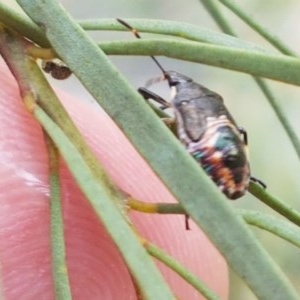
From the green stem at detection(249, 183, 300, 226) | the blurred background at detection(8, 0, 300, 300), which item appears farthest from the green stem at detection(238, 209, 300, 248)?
the blurred background at detection(8, 0, 300, 300)

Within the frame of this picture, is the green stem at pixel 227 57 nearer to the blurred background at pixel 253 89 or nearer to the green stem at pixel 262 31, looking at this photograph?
the green stem at pixel 262 31

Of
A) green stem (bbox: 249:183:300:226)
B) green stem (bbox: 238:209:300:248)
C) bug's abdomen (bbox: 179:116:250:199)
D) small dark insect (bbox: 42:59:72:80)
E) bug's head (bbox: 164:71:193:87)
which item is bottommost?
green stem (bbox: 238:209:300:248)

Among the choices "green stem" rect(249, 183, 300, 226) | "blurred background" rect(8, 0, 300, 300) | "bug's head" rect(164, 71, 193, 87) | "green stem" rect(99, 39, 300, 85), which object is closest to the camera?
"green stem" rect(99, 39, 300, 85)

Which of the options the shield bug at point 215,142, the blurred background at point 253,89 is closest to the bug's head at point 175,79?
the shield bug at point 215,142

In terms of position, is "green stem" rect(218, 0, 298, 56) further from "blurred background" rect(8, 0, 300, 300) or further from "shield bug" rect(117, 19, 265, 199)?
"blurred background" rect(8, 0, 300, 300)

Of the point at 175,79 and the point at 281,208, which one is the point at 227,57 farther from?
Answer: the point at 175,79

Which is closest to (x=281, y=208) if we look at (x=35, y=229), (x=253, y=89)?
(x=35, y=229)
